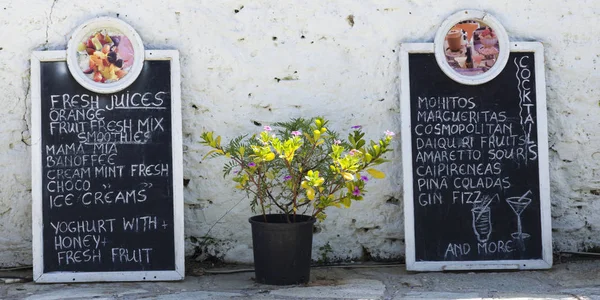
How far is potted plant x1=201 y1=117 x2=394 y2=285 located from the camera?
424 cm

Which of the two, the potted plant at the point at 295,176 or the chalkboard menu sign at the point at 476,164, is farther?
the chalkboard menu sign at the point at 476,164

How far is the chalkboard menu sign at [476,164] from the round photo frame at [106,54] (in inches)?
63.2

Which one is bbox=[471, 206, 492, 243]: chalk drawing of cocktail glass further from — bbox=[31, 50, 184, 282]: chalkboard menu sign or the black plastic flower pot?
bbox=[31, 50, 184, 282]: chalkboard menu sign

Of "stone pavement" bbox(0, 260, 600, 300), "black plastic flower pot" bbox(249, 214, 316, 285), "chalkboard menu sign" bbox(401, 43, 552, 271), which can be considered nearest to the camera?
"stone pavement" bbox(0, 260, 600, 300)

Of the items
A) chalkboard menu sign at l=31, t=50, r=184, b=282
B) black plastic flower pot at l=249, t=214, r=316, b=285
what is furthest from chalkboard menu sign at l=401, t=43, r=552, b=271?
chalkboard menu sign at l=31, t=50, r=184, b=282

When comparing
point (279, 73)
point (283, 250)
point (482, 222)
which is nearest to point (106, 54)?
point (279, 73)

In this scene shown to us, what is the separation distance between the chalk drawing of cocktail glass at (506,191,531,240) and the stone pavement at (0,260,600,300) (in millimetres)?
219

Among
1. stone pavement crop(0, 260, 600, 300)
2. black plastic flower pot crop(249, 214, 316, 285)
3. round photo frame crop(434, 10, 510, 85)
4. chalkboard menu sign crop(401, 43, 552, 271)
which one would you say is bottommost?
stone pavement crop(0, 260, 600, 300)

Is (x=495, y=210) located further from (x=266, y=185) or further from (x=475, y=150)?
(x=266, y=185)

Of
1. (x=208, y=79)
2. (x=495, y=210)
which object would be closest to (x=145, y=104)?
(x=208, y=79)

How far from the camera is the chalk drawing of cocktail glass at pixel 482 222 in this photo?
4746mm

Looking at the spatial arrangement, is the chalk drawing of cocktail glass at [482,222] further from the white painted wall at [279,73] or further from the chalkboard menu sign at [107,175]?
the chalkboard menu sign at [107,175]

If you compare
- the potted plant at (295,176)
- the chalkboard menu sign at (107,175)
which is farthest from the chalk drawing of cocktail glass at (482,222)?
the chalkboard menu sign at (107,175)

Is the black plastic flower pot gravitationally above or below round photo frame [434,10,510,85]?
below
